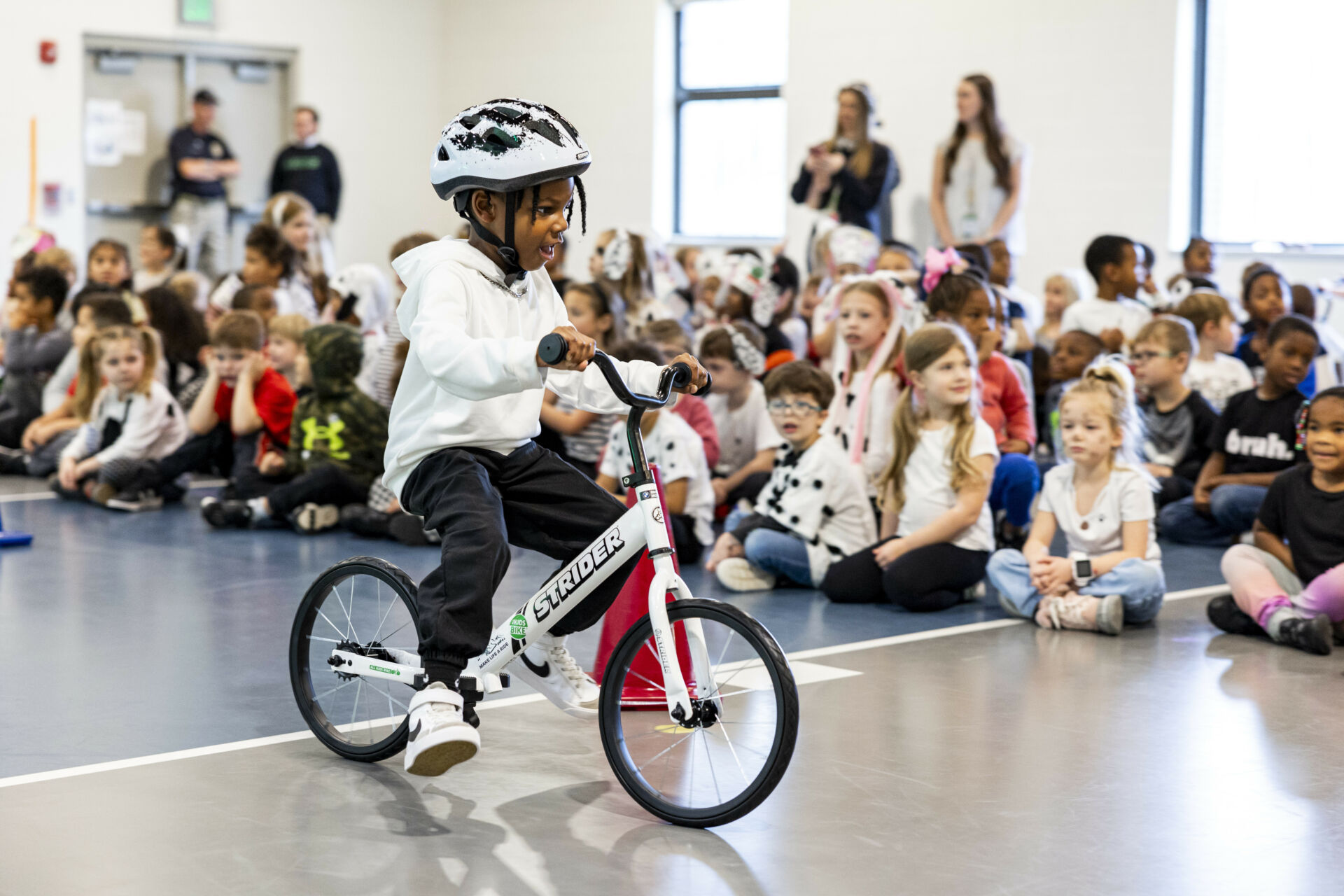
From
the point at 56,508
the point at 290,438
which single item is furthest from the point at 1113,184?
the point at 56,508

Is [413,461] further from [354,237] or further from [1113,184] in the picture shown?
[354,237]

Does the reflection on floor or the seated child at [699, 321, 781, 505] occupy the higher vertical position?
the seated child at [699, 321, 781, 505]

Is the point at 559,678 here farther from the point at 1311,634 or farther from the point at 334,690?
the point at 1311,634

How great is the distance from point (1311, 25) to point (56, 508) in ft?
28.1

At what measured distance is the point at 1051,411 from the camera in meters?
7.86

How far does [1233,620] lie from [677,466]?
209cm

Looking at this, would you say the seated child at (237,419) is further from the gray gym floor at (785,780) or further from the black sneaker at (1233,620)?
the black sneaker at (1233,620)

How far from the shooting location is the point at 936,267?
6531 millimetres

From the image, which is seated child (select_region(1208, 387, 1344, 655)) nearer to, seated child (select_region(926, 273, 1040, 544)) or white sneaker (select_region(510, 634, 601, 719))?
seated child (select_region(926, 273, 1040, 544))

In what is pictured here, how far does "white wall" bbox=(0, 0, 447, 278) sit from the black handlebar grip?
12145 mm

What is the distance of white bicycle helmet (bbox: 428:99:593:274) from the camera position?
3127 millimetres

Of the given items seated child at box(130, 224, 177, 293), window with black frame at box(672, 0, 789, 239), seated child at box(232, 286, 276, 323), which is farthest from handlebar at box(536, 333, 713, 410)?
window with black frame at box(672, 0, 789, 239)

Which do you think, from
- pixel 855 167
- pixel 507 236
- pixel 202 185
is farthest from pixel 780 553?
pixel 202 185

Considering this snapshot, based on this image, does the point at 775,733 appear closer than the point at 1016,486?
Yes
